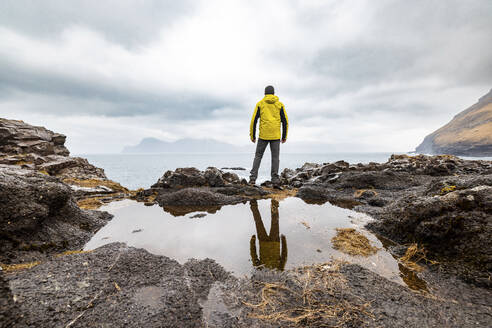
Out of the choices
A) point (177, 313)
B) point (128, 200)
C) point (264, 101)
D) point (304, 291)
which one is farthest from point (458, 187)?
point (128, 200)

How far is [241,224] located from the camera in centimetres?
424

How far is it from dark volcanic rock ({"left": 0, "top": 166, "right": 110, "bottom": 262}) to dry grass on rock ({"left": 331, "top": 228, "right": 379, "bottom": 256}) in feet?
13.8

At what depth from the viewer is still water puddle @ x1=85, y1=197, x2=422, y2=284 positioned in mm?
2775

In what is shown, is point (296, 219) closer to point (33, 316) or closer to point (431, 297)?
point (431, 297)

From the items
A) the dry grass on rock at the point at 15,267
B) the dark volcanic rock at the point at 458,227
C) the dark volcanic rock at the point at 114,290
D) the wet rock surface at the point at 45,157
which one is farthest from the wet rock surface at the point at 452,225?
the wet rock surface at the point at 45,157

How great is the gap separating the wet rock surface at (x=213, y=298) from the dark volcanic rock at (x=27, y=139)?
15.0 meters

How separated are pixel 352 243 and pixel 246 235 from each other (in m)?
1.77

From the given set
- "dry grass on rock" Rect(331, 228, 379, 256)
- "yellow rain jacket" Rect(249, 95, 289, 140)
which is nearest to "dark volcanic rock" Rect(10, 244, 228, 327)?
"dry grass on rock" Rect(331, 228, 379, 256)

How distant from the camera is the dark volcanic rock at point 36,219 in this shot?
274 cm

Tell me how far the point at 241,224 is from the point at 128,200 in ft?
14.1

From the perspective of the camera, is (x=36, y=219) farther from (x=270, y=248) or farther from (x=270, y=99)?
(x=270, y=99)

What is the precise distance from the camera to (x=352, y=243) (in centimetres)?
324

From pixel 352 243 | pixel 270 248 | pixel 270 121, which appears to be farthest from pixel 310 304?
pixel 270 121

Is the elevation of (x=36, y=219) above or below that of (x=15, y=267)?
above
